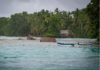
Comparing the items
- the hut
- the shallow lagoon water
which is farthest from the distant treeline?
the shallow lagoon water

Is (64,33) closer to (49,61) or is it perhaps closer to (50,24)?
(50,24)

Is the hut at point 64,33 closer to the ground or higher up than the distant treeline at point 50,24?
closer to the ground

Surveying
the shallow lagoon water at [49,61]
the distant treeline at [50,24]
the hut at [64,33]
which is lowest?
the shallow lagoon water at [49,61]

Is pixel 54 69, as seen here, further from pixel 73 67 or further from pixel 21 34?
pixel 21 34

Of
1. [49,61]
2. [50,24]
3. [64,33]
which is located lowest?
[49,61]

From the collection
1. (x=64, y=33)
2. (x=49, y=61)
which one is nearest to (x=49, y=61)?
(x=49, y=61)

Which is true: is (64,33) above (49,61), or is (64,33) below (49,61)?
above

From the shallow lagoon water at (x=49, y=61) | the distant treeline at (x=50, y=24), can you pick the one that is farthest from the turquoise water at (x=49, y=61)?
the distant treeline at (x=50, y=24)

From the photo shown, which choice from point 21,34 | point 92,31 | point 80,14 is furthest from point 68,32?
point 92,31

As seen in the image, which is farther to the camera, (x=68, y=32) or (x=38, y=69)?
(x=68, y=32)

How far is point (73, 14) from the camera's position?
Result: 102 ft

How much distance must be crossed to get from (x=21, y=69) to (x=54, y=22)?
80.3 ft

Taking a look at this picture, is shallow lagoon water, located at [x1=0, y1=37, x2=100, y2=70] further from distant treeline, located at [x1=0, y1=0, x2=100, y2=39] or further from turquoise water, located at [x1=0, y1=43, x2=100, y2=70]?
distant treeline, located at [x1=0, y1=0, x2=100, y2=39]

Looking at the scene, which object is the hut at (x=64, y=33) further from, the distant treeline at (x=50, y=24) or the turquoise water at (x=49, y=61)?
the turquoise water at (x=49, y=61)
